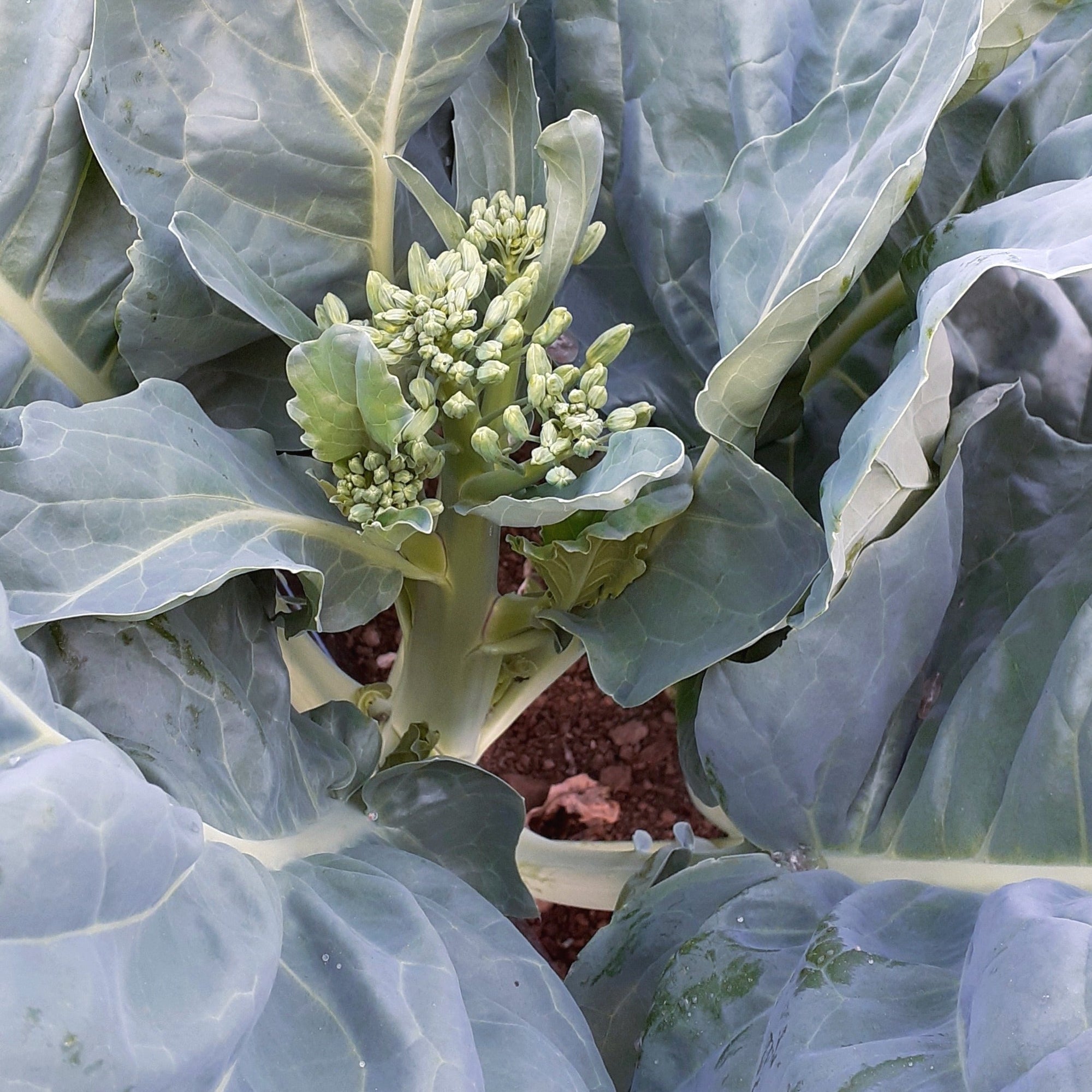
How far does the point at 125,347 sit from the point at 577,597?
1.33 feet

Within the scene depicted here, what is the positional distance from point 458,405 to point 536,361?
0.06 meters

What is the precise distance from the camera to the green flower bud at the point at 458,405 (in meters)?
0.69

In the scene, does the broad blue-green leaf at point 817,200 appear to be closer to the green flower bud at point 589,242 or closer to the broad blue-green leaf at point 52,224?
the green flower bud at point 589,242

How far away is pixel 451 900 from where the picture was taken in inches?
30.4

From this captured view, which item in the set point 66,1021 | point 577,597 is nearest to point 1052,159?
point 577,597

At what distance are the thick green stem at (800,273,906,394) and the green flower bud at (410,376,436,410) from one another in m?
0.32

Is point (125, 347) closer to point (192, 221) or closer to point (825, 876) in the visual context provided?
point (192, 221)

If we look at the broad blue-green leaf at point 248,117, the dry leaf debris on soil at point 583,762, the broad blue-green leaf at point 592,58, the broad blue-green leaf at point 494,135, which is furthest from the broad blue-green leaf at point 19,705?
the dry leaf debris on soil at point 583,762

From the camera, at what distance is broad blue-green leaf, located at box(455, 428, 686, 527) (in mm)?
592

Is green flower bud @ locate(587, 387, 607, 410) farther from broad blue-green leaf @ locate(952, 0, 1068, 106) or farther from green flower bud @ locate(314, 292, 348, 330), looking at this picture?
broad blue-green leaf @ locate(952, 0, 1068, 106)

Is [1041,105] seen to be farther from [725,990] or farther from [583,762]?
[583,762]

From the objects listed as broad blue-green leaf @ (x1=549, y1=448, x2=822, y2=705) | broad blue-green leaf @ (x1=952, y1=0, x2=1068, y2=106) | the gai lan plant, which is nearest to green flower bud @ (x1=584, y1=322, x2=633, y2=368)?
the gai lan plant

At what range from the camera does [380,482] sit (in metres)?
0.70

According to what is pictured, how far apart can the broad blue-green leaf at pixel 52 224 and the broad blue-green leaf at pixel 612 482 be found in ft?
1.27
